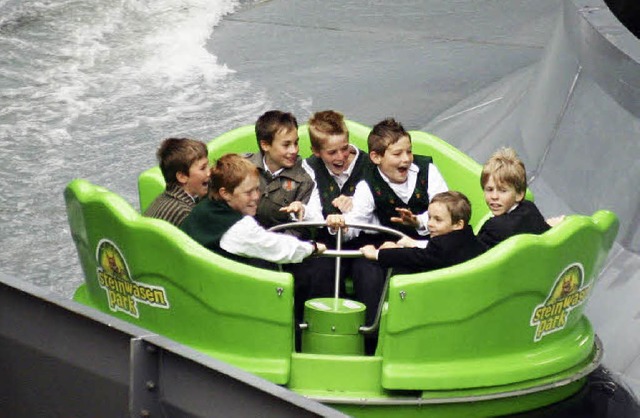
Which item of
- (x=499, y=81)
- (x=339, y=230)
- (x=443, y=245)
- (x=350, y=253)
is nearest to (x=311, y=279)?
(x=339, y=230)

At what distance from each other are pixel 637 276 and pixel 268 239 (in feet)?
6.58

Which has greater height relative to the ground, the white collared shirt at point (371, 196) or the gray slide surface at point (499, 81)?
the white collared shirt at point (371, 196)

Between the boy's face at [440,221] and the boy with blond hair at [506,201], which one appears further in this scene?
the boy with blond hair at [506,201]

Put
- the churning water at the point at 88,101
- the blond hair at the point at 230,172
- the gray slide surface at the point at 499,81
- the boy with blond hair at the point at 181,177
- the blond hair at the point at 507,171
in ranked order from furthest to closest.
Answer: the churning water at the point at 88,101 < the gray slide surface at the point at 499,81 < the boy with blond hair at the point at 181,177 < the blond hair at the point at 507,171 < the blond hair at the point at 230,172

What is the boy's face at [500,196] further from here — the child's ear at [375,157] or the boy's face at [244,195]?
the boy's face at [244,195]

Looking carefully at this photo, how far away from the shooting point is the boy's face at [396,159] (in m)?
5.54

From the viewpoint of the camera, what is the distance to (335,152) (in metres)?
5.68

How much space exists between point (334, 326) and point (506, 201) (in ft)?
2.52

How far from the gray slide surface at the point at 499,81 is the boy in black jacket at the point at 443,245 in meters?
1.13

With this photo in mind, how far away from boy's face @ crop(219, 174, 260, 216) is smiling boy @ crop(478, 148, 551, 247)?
2.73 ft

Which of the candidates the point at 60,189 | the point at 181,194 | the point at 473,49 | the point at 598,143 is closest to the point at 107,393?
the point at 181,194

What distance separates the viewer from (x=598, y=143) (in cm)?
709

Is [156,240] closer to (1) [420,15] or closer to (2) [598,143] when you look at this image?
(2) [598,143]

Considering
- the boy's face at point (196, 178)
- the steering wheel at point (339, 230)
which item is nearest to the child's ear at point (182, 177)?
the boy's face at point (196, 178)
